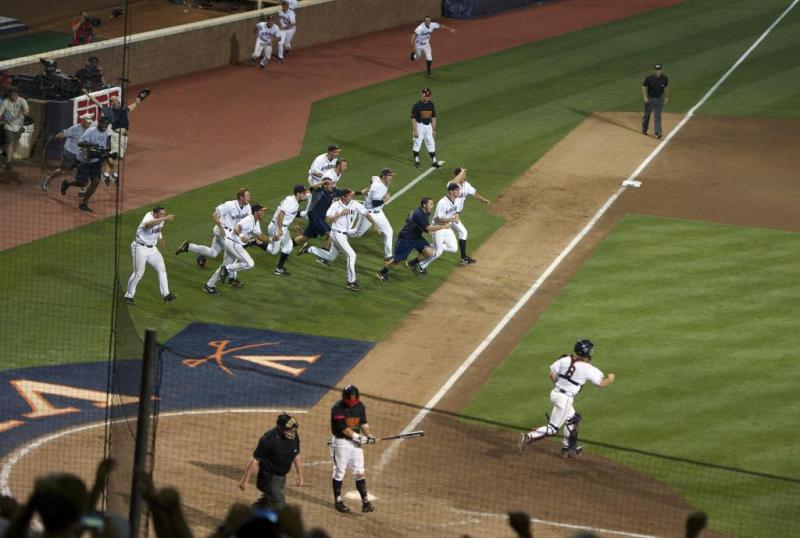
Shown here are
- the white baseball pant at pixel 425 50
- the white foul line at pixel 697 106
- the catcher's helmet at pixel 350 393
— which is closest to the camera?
the catcher's helmet at pixel 350 393

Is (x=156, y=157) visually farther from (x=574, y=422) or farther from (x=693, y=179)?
(x=574, y=422)

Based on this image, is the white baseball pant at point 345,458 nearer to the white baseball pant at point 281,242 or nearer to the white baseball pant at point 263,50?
the white baseball pant at point 281,242

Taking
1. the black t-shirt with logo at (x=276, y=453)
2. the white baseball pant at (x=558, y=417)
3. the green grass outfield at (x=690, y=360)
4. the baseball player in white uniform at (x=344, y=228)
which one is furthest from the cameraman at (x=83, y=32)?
the black t-shirt with logo at (x=276, y=453)

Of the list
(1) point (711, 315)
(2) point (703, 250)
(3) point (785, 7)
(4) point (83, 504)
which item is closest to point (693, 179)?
(2) point (703, 250)

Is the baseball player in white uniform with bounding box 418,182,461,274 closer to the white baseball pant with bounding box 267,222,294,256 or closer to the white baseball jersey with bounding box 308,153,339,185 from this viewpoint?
the white baseball pant with bounding box 267,222,294,256

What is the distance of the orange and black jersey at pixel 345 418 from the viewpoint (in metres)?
15.3

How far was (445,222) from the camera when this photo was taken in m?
23.7

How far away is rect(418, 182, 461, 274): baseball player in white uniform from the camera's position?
77.8 ft

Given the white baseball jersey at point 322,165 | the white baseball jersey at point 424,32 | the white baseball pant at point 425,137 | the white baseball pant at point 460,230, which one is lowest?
the white baseball pant at point 460,230

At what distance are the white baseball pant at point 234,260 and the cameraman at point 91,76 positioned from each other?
31.6ft

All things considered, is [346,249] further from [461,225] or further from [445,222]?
[461,225]

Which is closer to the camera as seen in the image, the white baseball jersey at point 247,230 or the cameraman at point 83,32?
the white baseball jersey at point 247,230

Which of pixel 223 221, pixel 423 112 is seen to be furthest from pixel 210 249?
pixel 423 112

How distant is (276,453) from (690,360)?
8080 millimetres
